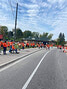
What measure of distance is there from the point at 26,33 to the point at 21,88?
13092 cm

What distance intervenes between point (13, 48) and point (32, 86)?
1110 centimetres

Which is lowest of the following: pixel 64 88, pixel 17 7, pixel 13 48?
pixel 64 88

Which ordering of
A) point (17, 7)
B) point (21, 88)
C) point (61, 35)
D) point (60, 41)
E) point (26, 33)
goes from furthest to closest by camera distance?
point (26, 33)
point (61, 35)
point (60, 41)
point (17, 7)
point (21, 88)

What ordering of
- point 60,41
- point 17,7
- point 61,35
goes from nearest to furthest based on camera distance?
1. point 17,7
2. point 60,41
3. point 61,35

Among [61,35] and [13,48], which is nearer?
[13,48]

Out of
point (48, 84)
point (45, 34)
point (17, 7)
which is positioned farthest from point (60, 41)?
point (48, 84)

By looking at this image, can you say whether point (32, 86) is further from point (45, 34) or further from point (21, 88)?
point (45, 34)

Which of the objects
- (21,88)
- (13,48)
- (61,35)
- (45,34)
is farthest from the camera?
(45,34)

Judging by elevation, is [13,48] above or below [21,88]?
above

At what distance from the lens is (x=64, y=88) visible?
14.1ft

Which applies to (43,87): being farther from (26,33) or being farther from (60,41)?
(26,33)

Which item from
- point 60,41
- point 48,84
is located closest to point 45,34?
point 60,41

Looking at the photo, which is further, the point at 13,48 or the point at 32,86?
the point at 13,48

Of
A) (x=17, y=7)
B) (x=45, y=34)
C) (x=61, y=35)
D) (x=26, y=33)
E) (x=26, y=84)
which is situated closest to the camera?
(x=26, y=84)
